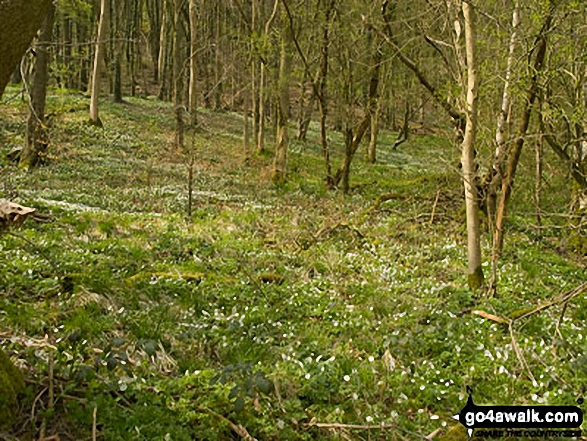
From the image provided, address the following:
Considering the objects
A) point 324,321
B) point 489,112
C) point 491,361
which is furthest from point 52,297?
point 489,112

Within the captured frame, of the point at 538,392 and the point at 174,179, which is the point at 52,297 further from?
the point at 174,179

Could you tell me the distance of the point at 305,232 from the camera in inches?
460

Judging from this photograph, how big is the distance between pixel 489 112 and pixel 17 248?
10.2 metres

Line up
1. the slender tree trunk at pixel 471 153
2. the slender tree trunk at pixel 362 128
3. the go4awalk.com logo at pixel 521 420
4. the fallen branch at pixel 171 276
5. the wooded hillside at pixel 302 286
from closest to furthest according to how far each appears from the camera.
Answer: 1. the wooded hillside at pixel 302 286
2. the go4awalk.com logo at pixel 521 420
3. the slender tree trunk at pixel 471 153
4. the fallen branch at pixel 171 276
5. the slender tree trunk at pixel 362 128

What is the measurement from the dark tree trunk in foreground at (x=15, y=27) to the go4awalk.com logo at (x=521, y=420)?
477cm

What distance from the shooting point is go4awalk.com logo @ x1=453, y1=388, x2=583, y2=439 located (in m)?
4.61

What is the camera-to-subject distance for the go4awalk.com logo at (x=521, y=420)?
461 centimetres

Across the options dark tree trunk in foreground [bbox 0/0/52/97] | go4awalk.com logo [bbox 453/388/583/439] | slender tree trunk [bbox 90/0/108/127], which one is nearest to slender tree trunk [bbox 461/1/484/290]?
go4awalk.com logo [bbox 453/388/583/439]

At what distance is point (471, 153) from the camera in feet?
25.6

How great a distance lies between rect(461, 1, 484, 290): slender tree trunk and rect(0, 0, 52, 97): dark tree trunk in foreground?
613 centimetres

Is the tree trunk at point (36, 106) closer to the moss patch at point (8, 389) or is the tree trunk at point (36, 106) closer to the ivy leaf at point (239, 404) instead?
the moss patch at point (8, 389)

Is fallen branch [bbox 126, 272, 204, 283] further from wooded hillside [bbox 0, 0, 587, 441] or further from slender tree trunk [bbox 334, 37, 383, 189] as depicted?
slender tree trunk [bbox 334, 37, 383, 189]

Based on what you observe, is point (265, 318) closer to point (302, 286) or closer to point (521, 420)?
point (302, 286)

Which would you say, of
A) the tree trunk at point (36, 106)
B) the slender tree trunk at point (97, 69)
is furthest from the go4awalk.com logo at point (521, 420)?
the slender tree trunk at point (97, 69)
